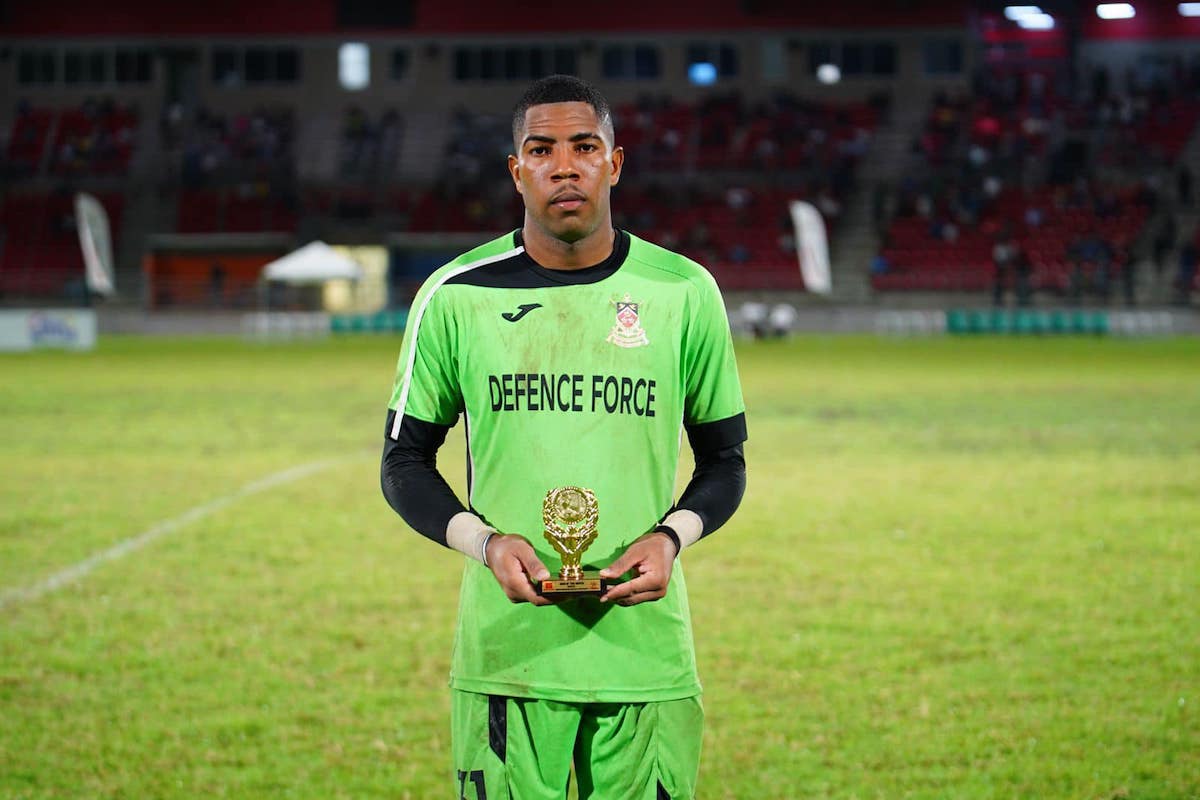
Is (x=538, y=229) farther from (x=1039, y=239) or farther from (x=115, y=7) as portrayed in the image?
(x=115, y=7)

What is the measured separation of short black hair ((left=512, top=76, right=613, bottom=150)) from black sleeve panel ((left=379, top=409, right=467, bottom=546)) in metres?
0.59

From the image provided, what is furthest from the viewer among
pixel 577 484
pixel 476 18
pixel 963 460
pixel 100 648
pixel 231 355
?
pixel 476 18

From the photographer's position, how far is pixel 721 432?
115 inches

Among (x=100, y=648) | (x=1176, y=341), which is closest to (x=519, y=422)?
(x=100, y=648)

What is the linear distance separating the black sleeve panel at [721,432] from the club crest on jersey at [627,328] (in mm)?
252

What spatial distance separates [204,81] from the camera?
53.9m

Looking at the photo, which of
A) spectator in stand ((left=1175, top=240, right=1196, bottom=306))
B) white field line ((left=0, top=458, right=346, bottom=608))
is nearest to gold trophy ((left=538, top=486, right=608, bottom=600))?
white field line ((left=0, top=458, right=346, bottom=608))

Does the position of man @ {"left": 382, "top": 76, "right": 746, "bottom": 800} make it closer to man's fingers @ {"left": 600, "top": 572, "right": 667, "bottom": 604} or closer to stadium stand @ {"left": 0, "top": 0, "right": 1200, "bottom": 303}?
man's fingers @ {"left": 600, "top": 572, "right": 667, "bottom": 604}

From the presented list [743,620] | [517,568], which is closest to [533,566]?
[517,568]

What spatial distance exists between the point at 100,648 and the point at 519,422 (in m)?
4.47

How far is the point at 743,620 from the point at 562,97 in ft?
15.4

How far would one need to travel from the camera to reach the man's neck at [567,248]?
2.80 m

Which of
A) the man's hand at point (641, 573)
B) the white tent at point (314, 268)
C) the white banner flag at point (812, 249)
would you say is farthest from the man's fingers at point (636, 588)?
the white tent at point (314, 268)

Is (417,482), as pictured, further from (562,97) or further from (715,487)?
(562,97)
